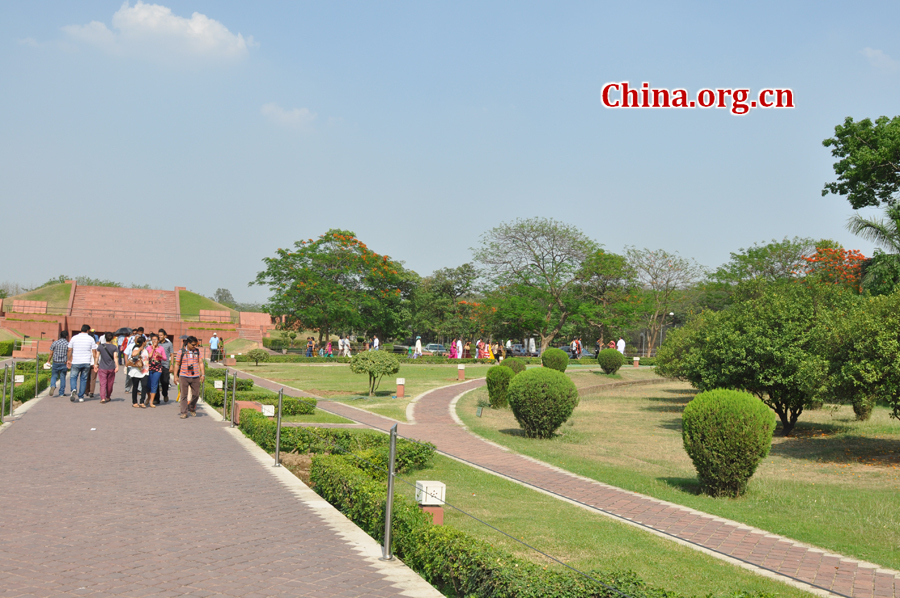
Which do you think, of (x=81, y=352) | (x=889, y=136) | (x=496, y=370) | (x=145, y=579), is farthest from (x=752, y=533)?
(x=889, y=136)

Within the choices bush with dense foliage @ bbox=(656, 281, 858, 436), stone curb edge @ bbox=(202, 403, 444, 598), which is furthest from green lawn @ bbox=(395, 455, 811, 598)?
bush with dense foliage @ bbox=(656, 281, 858, 436)

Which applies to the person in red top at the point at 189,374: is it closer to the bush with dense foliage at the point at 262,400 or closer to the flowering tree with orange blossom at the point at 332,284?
the bush with dense foliage at the point at 262,400

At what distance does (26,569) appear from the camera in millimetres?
4668

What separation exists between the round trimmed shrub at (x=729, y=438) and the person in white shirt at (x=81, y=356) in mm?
12503

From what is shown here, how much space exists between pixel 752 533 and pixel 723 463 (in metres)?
1.93

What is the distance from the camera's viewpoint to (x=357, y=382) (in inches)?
947

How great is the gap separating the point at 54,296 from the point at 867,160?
5800 centimetres

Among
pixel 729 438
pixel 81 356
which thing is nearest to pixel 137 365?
pixel 81 356

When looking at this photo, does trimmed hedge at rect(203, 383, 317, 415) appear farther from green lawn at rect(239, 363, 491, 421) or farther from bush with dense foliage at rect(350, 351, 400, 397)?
bush with dense foliage at rect(350, 351, 400, 397)

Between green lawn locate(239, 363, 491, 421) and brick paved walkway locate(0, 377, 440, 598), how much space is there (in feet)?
24.3

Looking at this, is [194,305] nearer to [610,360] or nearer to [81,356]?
[610,360]

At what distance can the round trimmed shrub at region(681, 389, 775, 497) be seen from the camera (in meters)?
8.76

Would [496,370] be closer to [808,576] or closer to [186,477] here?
[186,477]

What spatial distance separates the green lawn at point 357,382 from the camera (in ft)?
59.5
